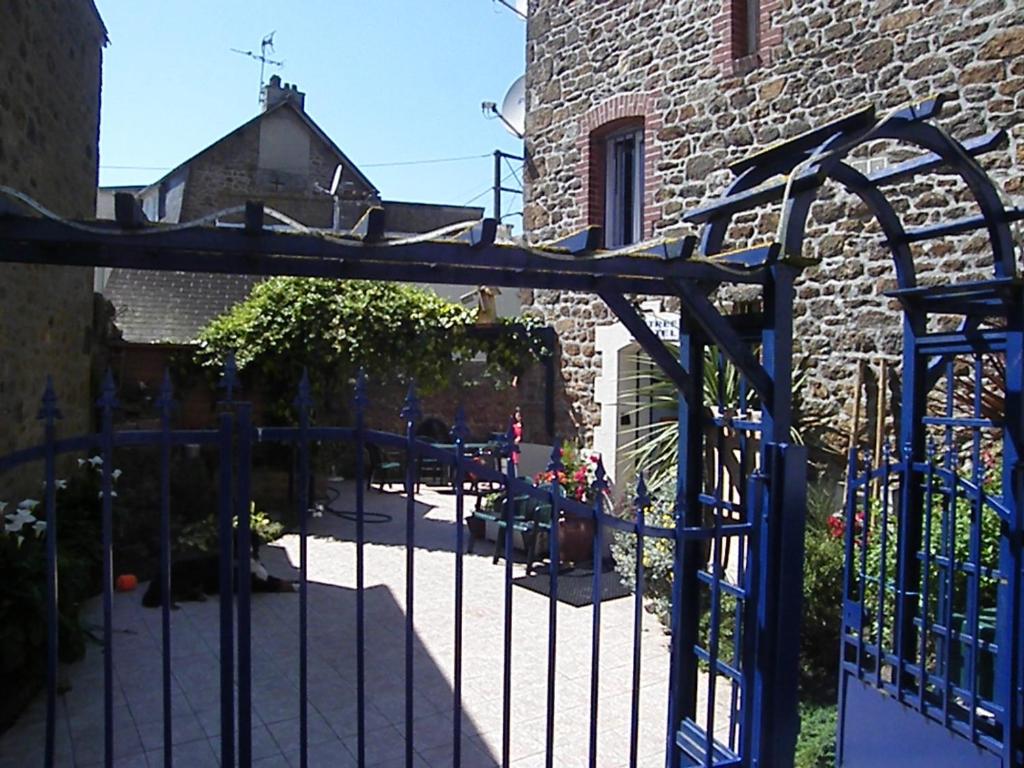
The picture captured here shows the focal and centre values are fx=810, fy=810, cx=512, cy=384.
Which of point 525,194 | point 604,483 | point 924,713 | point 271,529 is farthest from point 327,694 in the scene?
point 525,194

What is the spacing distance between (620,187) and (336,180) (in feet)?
35.3

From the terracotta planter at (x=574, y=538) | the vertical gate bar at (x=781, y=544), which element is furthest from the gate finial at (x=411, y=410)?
the terracotta planter at (x=574, y=538)

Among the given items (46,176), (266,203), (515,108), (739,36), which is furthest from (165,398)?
(266,203)

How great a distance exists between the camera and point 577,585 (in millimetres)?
6387

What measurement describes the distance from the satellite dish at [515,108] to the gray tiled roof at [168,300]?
4.20 m

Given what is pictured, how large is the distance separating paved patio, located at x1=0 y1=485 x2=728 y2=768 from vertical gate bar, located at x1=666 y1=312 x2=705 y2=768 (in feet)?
3.13

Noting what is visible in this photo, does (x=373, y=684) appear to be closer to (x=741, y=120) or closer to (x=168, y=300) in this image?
(x=741, y=120)

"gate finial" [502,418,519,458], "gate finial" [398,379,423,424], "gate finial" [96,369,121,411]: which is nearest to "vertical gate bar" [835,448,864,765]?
"gate finial" [502,418,519,458]

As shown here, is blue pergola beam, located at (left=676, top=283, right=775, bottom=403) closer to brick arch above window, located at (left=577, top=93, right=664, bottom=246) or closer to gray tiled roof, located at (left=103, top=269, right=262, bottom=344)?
brick arch above window, located at (left=577, top=93, right=664, bottom=246)

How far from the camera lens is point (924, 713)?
3076 millimetres

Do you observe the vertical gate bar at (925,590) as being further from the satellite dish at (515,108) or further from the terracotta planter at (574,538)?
the satellite dish at (515,108)

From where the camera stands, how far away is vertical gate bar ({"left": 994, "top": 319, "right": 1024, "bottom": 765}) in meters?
2.84

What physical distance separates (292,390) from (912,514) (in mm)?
6948

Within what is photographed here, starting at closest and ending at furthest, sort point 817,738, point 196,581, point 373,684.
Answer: point 817,738 < point 373,684 < point 196,581
